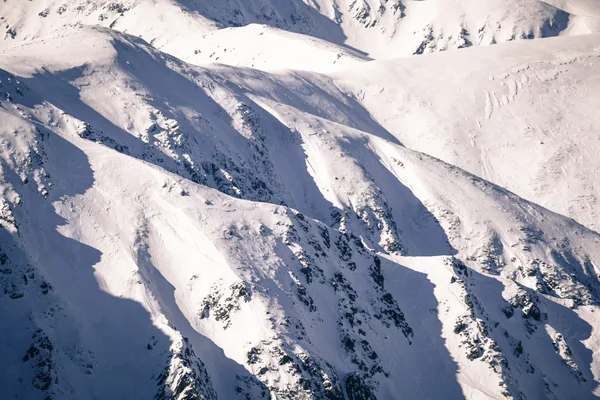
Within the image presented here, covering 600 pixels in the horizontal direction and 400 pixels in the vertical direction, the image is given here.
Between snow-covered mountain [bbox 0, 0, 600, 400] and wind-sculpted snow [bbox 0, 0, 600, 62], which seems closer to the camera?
snow-covered mountain [bbox 0, 0, 600, 400]

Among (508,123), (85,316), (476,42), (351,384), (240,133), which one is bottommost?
(85,316)

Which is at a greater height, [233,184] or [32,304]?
[233,184]

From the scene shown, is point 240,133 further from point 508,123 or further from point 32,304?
point 508,123

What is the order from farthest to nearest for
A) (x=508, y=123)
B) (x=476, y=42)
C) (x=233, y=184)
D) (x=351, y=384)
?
(x=476, y=42)
(x=508, y=123)
(x=233, y=184)
(x=351, y=384)

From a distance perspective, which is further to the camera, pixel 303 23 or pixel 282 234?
pixel 303 23

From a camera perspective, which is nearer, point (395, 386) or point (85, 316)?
point (85, 316)

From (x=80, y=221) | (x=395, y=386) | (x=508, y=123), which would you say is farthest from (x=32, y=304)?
(x=508, y=123)

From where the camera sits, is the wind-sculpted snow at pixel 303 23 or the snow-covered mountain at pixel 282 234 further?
the wind-sculpted snow at pixel 303 23

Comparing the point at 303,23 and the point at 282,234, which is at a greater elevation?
the point at 303,23
